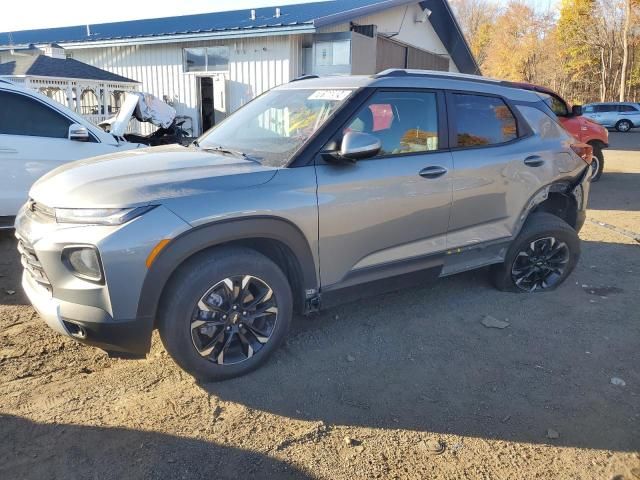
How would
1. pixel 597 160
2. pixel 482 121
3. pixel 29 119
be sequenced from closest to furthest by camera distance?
pixel 482 121 → pixel 29 119 → pixel 597 160

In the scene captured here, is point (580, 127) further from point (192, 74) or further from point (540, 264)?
point (192, 74)

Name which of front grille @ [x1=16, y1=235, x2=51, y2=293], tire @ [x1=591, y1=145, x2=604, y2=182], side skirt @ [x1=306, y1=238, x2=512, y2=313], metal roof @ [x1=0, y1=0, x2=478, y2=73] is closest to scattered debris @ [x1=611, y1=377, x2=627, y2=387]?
side skirt @ [x1=306, y1=238, x2=512, y2=313]

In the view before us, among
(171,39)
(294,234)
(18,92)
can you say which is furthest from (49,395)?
(171,39)

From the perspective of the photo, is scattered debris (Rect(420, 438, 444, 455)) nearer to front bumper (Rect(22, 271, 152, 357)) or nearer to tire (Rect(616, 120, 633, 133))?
front bumper (Rect(22, 271, 152, 357))

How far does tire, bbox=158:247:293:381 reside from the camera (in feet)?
9.53

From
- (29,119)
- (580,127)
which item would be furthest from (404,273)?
(580,127)

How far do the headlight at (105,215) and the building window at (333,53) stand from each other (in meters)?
10.1

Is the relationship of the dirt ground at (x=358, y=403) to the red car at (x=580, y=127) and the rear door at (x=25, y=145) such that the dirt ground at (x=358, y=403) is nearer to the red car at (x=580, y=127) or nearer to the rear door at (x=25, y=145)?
the rear door at (x=25, y=145)

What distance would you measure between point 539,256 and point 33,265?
4.05 m

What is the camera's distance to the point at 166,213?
9.07 feet

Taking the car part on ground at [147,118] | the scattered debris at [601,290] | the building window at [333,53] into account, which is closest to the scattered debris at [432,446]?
the scattered debris at [601,290]

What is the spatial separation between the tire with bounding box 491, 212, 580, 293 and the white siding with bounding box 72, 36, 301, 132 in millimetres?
9223

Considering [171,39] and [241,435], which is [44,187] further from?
[171,39]

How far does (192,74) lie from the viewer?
14.6 metres
